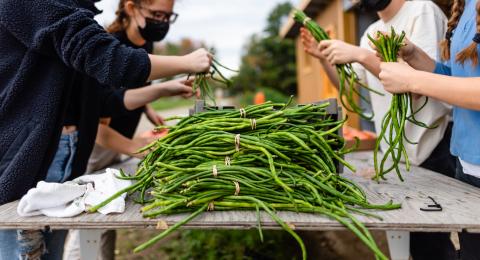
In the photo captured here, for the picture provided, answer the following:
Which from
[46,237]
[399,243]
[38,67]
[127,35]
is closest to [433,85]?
[399,243]

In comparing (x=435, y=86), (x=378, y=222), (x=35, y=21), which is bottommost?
(x=378, y=222)

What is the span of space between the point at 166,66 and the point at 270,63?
27.9 metres

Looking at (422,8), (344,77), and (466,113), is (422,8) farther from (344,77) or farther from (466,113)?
(466,113)

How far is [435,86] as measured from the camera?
1.49 meters

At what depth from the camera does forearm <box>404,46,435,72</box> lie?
2.04 metres

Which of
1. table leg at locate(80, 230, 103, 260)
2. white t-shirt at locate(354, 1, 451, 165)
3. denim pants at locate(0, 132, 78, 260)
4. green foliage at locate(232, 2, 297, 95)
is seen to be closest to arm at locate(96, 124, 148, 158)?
denim pants at locate(0, 132, 78, 260)

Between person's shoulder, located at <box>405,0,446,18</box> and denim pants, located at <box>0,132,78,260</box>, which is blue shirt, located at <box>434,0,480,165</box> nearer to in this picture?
person's shoulder, located at <box>405,0,446,18</box>

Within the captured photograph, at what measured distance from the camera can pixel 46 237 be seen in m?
2.11

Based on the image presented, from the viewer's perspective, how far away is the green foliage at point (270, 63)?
2797cm

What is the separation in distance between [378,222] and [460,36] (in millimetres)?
894

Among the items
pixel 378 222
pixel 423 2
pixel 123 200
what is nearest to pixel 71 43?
pixel 123 200

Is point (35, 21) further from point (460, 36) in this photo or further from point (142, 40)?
point (460, 36)

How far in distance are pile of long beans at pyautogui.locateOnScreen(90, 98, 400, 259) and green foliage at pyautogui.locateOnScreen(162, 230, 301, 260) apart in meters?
2.32

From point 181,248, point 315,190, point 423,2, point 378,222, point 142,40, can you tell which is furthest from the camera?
point 181,248
